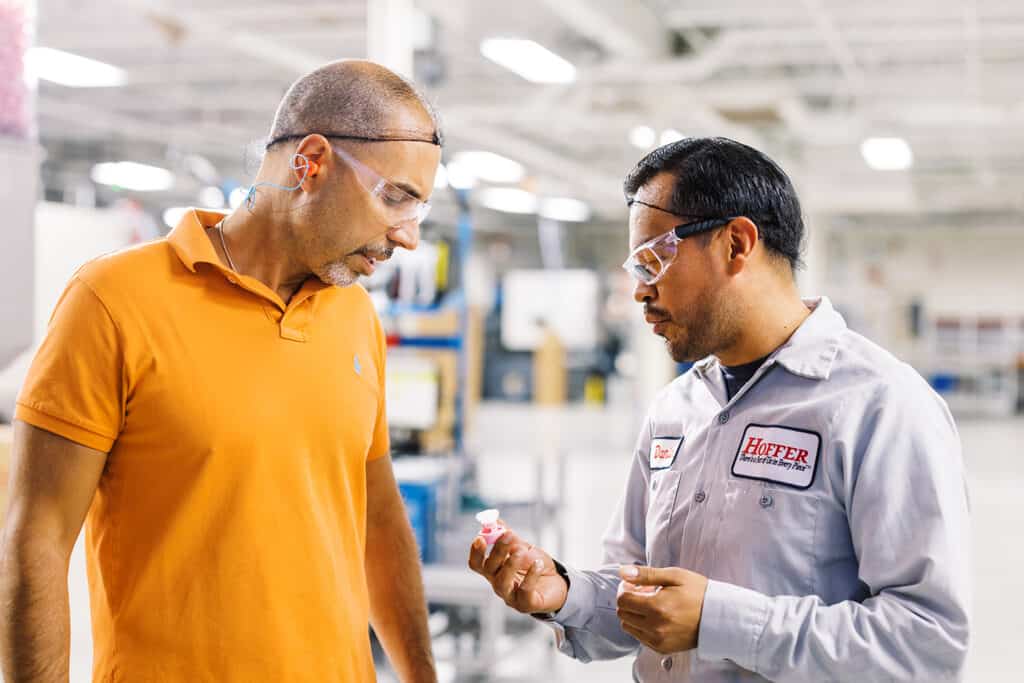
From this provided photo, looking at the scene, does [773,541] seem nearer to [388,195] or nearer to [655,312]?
[655,312]

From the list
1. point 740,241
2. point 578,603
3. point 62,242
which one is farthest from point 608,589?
point 62,242

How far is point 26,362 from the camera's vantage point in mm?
2988

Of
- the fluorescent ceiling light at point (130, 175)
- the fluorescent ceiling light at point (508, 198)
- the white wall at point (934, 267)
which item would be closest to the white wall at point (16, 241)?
the fluorescent ceiling light at point (130, 175)

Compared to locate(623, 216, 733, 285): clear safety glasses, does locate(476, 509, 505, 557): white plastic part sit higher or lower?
lower

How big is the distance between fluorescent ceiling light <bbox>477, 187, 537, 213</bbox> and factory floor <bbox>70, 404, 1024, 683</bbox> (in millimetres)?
3991

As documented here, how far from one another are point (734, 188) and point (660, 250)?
16cm

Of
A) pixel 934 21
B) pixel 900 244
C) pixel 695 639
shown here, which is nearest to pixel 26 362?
pixel 695 639

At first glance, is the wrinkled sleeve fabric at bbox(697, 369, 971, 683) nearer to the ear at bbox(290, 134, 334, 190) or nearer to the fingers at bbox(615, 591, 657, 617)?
the fingers at bbox(615, 591, 657, 617)

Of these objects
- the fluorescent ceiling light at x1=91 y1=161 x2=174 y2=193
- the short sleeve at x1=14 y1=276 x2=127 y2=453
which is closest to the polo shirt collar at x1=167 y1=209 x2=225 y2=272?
the short sleeve at x1=14 y1=276 x2=127 y2=453

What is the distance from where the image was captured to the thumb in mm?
1571

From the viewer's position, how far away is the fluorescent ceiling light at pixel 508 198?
19.3m

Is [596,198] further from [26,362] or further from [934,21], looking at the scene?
[26,362]

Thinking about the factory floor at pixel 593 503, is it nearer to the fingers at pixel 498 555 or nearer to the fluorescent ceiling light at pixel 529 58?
the fingers at pixel 498 555

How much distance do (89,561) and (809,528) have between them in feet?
3.74
